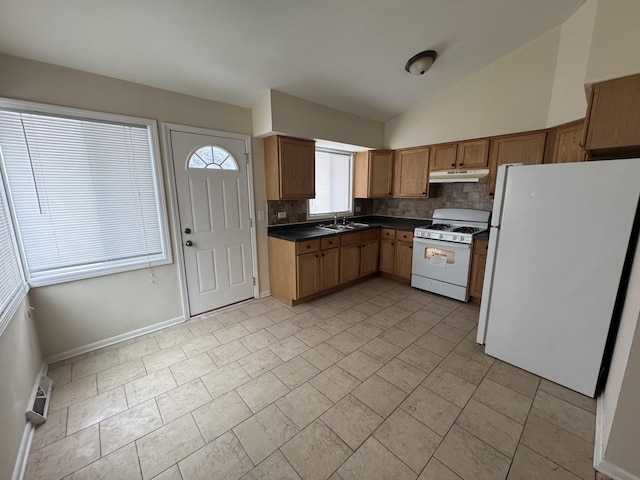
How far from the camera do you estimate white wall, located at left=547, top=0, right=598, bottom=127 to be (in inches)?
92.6

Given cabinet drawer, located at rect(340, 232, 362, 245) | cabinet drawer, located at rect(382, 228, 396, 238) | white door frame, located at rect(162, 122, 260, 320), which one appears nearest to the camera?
white door frame, located at rect(162, 122, 260, 320)

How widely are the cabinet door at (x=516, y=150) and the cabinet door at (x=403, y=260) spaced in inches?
49.8

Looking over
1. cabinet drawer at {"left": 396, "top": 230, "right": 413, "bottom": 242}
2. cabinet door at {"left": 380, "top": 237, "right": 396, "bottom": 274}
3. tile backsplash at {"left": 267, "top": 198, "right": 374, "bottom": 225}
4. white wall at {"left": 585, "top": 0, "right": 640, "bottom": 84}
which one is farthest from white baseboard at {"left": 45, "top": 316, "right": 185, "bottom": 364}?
white wall at {"left": 585, "top": 0, "right": 640, "bottom": 84}

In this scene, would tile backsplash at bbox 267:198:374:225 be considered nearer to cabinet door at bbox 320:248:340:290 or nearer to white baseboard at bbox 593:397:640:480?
cabinet door at bbox 320:248:340:290

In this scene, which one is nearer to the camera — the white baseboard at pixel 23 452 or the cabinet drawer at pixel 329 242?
the white baseboard at pixel 23 452

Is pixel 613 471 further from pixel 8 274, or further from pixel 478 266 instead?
pixel 8 274

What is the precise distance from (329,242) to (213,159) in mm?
1734

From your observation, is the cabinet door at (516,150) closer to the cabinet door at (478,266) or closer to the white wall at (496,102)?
the white wall at (496,102)

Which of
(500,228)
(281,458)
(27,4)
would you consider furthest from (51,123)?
(500,228)

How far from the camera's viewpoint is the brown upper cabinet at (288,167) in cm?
319

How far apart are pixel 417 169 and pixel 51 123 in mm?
4107

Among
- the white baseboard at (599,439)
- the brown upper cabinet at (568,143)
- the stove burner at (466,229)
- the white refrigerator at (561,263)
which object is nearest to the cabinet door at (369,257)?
the stove burner at (466,229)

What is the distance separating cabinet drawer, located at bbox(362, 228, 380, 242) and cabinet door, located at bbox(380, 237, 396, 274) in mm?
136

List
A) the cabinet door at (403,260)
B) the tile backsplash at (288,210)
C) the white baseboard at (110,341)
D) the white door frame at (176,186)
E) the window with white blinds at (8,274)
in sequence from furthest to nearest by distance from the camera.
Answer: the cabinet door at (403,260) < the tile backsplash at (288,210) < the white door frame at (176,186) < the white baseboard at (110,341) < the window with white blinds at (8,274)
